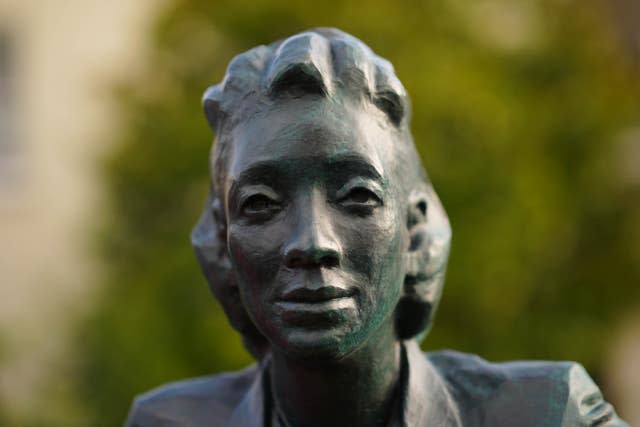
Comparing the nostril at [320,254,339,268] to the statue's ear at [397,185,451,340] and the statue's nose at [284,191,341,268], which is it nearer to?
the statue's nose at [284,191,341,268]

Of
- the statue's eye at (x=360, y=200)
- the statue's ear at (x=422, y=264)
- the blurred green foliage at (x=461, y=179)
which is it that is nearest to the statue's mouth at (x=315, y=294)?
the statue's eye at (x=360, y=200)

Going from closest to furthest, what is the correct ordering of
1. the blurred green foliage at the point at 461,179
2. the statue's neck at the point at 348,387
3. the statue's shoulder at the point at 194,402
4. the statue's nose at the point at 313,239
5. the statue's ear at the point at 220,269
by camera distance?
the statue's nose at the point at 313,239
the statue's neck at the point at 348,387
the statue's ear at the point at 220,269
the statue's shoulder at the point at 194,402
the blurred green foliage at the point at 461,179

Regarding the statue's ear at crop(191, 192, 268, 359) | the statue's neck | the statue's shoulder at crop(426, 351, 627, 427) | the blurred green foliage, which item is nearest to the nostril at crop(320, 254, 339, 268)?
the statue's neck

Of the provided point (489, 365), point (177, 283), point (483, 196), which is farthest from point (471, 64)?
point (489, 365)

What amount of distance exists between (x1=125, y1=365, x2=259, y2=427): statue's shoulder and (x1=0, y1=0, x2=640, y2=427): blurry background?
4814mm

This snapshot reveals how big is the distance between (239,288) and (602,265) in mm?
8187

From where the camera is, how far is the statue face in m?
2.63

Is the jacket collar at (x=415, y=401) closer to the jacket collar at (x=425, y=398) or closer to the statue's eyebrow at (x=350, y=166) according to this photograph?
the jacket collar at (x=425, y=398)

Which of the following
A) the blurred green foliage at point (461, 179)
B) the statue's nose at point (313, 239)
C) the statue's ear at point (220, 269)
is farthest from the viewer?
the blurred green foliage at point (461, 179)

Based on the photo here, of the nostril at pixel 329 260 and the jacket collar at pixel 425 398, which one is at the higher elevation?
the nostril at pixel 329 260

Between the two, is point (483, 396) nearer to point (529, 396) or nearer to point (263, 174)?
point (529, 396)

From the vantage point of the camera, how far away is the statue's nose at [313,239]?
261cm

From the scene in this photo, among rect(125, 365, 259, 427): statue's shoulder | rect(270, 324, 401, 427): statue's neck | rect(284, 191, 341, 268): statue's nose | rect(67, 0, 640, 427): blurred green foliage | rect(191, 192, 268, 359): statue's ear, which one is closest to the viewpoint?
rect(284, 191, 341, 268): statue's nose

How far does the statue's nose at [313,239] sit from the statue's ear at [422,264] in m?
0.32
